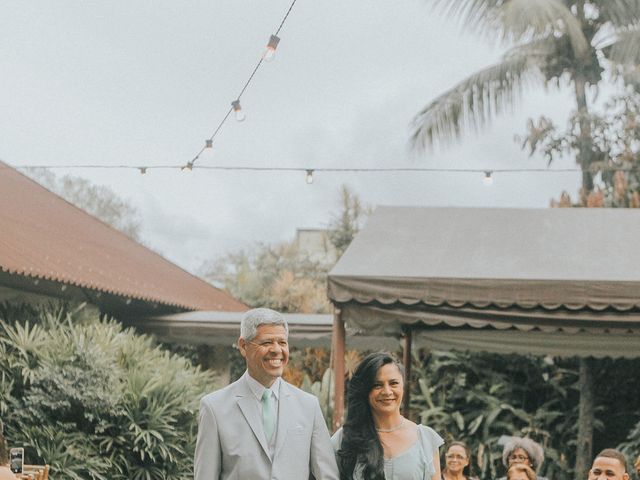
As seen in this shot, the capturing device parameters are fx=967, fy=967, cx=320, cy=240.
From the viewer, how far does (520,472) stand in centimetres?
591

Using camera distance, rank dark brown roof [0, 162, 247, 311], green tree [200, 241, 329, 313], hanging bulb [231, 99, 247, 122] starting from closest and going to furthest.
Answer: hanging bulb [231, 99, 247, 122] → dark brown roof [0, 162, 247, 311] → green tree [200, 241, 329, 313]

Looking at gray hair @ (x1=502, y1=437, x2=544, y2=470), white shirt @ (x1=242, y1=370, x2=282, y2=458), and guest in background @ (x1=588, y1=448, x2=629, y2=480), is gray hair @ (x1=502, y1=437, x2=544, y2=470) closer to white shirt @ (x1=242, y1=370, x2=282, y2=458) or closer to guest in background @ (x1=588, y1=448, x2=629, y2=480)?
guest in background @ (x1=588, y1=448, x2=629, y2=480)

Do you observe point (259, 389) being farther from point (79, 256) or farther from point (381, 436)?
point (79, 256)

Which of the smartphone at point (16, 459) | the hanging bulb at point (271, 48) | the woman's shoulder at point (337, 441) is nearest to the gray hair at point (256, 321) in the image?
the woman's shoulder at point (337, 441)

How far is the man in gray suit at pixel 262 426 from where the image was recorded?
3.65 meters

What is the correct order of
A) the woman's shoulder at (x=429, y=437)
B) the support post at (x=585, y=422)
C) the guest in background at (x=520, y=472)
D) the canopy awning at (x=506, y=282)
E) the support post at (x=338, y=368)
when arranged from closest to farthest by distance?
1. the woman's shoulder at (x=429, y=437)
2. the guest in background at (x=520, y=472)
3. the canopy awning at (x=506, y=282)
4. the support post at (x=338, y=368)
5. the support post at (x=585, y=422)

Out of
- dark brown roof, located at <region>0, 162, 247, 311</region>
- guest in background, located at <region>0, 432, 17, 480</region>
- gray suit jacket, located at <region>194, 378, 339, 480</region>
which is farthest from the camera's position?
dark brown roof, located at <region>0, 162, 247, 311</region>

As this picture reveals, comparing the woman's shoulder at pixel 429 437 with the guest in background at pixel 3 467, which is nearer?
the woman's shoulder at pixel 429 437

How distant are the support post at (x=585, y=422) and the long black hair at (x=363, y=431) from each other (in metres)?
8.89

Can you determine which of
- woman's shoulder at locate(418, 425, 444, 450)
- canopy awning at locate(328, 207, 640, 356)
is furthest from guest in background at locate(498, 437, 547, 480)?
woman's shoulder at locate(418, 425, 444, 450)

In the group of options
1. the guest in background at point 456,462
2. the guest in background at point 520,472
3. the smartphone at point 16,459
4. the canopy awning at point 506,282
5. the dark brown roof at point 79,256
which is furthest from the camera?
the dark brown roof at point 79,256

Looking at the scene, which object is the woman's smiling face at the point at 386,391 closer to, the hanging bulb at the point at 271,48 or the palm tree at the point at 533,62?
the hanging bulb at the point at 271,48

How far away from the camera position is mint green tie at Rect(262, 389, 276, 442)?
375 cm

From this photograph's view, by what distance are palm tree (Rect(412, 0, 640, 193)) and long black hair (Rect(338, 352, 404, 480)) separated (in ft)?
44.1
